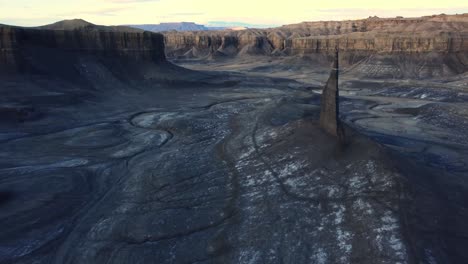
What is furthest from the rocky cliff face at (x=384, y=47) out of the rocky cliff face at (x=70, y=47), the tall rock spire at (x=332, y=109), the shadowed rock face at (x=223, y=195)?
the tall rock spire at (x=332, y=109)

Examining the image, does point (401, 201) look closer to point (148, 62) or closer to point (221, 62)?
point (148, 62)

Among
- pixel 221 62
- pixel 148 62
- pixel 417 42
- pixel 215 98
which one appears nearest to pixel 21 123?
pixel 215 98

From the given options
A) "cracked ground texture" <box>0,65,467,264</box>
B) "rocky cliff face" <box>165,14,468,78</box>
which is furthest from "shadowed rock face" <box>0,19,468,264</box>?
"rocky cliff face" <box>165,14,468,78</box>

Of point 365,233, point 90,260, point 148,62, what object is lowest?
point 90,260

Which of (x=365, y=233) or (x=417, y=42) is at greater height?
(x=417, y=42)

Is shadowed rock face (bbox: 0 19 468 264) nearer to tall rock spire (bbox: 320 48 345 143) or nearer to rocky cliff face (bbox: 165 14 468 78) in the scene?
tall rock spire (bbox: 320 48 345 143)
